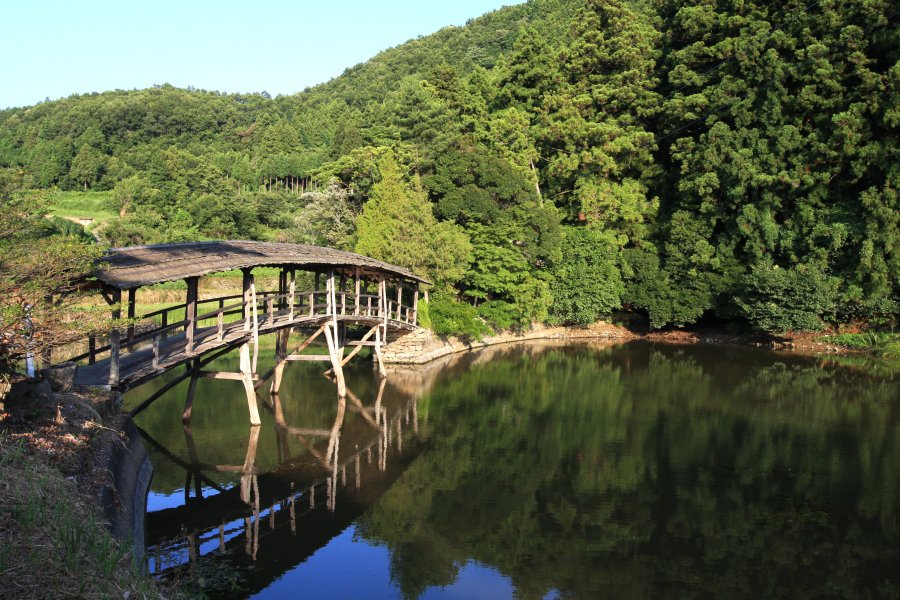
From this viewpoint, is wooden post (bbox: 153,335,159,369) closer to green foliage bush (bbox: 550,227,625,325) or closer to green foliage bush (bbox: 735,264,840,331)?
green foliage bush (bbox: 550,227,625,325)

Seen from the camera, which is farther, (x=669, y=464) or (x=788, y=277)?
(x=788, y=277)

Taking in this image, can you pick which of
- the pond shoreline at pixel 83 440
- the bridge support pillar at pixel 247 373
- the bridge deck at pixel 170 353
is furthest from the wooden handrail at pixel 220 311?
the pond shoreline at pixel 83 440

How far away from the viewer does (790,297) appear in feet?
99.9

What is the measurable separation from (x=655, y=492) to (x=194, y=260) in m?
10.1

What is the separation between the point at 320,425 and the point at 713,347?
21916 millimetres

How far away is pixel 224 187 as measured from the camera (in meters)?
50.9

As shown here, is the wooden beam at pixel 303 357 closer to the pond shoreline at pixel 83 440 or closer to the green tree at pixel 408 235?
the green tree at pixel 408 235

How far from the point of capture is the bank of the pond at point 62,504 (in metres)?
6.01

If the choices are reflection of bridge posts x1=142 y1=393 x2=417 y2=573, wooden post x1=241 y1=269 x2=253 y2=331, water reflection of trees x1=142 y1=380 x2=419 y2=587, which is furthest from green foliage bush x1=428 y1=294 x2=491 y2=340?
wooden post x1=241 y1=269 x2=253 y2=331

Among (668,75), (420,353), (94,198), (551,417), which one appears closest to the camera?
(551,417)

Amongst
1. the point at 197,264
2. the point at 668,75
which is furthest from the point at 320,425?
the point at 668,75

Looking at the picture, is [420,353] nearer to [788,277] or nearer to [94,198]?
[788,277]

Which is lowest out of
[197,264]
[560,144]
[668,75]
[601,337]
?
[601,337]

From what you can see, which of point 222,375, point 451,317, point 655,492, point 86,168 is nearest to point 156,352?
point 222,375
